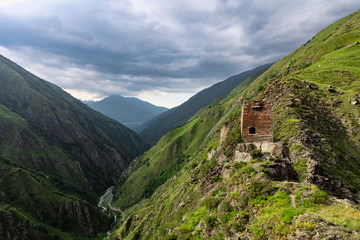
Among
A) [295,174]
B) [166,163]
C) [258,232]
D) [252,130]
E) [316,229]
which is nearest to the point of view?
[316,229]

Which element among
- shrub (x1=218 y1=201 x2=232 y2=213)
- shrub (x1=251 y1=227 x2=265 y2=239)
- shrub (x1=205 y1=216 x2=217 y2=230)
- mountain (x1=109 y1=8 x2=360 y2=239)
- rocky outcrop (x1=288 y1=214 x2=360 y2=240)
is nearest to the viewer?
rocky outcrop (x1=288 y1=214 x2=360 y2=240)

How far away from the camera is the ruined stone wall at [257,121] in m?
23.0

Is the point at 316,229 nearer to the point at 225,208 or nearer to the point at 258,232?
the point at 258,232

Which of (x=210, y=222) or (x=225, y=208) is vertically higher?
(x=225, y=208)

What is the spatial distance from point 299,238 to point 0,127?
269 metres

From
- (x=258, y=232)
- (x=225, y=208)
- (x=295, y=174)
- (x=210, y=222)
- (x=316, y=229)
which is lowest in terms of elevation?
(x=210, y=222)

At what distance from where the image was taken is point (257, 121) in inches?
914

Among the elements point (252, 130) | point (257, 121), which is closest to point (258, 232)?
point (252, 130)

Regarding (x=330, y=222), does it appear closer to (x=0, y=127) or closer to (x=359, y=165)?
(x=359, y=165)

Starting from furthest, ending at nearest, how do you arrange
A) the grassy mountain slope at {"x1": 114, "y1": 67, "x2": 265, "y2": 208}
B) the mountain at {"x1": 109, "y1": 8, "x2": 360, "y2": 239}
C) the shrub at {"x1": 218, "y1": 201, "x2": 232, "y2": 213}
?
1. the grassy mountain slope at {"x1": 114, "y1": 67, "x2": 265, "y2": 208}
2. the shrub at {"x1": 218, "y1": 201, "x2": 232, "y2": 213}
3. the mountain at {"x1": 109, "y1": 8, "x2": 360, "y2": 239}

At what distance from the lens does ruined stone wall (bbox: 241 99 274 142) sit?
22969 millimetres

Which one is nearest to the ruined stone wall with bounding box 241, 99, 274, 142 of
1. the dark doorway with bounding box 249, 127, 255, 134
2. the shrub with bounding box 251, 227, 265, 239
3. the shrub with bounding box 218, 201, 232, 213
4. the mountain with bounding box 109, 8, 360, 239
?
the dark doorway with bounding box 249, 127, 255, 134

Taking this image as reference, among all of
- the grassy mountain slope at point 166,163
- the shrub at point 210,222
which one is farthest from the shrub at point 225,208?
the grassy mountain slope at point 166,163

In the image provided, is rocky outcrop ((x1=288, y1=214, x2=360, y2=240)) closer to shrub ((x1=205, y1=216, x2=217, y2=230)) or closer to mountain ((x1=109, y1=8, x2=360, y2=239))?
mountain ((x1=109, y1=8, x2=360, y2=239))
